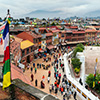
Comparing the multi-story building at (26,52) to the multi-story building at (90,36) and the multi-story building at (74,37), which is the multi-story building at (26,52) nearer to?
the multi-story building at (74,37)

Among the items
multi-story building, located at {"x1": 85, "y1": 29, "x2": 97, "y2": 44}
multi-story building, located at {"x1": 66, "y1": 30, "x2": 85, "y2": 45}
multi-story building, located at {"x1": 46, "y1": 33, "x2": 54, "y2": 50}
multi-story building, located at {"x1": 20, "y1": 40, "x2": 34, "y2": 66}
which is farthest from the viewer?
multi-story building, located at {"x1": 85, "y1": 29, "x2": 97, "y2": 44}

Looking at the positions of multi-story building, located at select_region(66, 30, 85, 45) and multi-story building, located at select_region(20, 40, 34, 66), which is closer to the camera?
multi-story building, located at select_region(20, 40, 34, 66)

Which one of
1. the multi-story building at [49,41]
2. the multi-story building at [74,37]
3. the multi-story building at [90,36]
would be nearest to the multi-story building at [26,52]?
the multi-story building at [49,41]

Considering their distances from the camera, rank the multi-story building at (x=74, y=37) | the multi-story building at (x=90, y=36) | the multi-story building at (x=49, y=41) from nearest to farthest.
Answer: the multi-story building at (x=49, y=41), the multi-story building at (x=74, y=37), the multi-story building at (x=90, y=36)

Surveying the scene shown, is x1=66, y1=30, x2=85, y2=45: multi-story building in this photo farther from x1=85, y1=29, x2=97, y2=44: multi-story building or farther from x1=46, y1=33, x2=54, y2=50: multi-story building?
x1=46, y1=33, x2=54, y2=50: multi-story building

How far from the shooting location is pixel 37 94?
176 inches

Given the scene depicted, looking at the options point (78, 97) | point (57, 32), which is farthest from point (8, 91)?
point (57, 32)

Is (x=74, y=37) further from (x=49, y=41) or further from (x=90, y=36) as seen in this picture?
(x=49, y=41)

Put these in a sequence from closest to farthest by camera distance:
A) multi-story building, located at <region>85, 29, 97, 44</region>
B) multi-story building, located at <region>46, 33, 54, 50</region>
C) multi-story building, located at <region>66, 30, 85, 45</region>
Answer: multi-story building, located at <region>46, 33, 54, 50</region> < multi-story building, located at <region>66, 30, 85, 45</region> < multi-story building, located at <region>85, 29, 97, 44</region>

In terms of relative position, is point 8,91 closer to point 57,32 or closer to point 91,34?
point 57,32

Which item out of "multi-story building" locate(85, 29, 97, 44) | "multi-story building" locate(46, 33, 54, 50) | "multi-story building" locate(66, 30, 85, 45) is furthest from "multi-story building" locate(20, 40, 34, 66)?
"multi-story building" locate(85, 29, 97, 44)

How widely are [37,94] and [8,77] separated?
150cm

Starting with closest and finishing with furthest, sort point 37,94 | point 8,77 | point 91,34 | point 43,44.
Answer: point 37,94
point 8,77
point 43,44
point 91,34

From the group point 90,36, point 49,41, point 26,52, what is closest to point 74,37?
point 90,36
